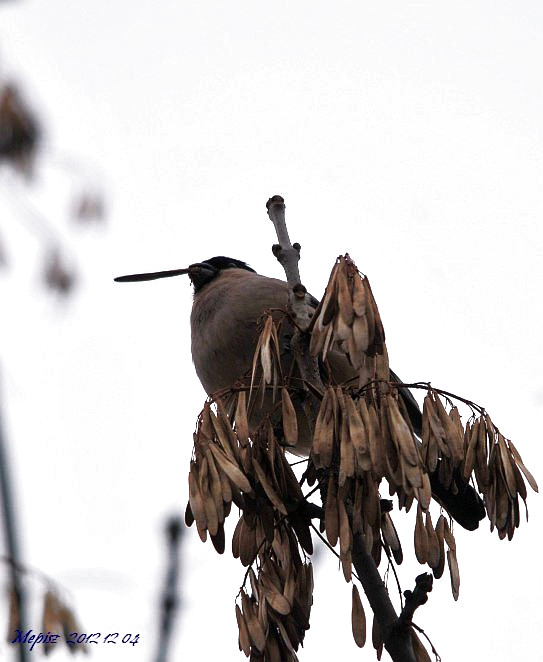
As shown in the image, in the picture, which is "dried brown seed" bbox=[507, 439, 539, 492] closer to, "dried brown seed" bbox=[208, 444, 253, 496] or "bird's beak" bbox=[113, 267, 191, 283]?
"dried brown seed" bbox=[208, 444, 253, 496]

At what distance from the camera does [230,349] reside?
4879 mm

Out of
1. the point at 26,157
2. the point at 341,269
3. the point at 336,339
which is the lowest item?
the point at 336,339

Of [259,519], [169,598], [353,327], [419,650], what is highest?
[353,327]

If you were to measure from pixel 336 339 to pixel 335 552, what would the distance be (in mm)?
631

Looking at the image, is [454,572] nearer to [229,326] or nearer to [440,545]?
[440,545]

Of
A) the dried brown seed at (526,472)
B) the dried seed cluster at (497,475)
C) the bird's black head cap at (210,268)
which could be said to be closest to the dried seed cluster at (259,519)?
the dried seed cluster at (497,475)

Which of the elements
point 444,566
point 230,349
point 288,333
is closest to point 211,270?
point 230,349

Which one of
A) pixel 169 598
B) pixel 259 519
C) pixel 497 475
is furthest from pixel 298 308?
pixel 169 598

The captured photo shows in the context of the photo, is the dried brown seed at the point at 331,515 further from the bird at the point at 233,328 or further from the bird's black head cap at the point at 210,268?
the bird's black head cap at the point at 210,268

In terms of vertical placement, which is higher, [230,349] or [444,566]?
[230,349]

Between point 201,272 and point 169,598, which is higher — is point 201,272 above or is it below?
above

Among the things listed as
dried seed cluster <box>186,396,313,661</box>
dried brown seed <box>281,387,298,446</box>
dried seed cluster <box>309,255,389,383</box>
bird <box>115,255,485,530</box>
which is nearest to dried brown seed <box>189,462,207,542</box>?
dried seed cluster <box>186,396,313,661</box>

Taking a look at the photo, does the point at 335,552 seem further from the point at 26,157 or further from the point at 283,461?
the point at 26,157

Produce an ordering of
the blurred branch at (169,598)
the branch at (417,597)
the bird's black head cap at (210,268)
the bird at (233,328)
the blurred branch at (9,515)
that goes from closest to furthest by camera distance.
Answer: the blurred branch at (9,515)
the blurred branch at (169,598)
the branch at (417,597)
the bird at (233,328)
the bird's black head cap at (210,268)
